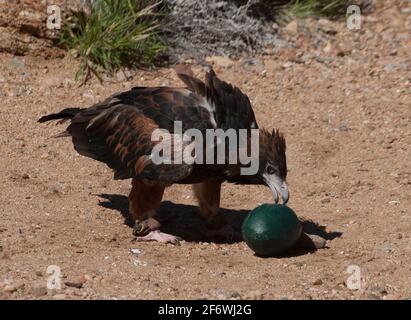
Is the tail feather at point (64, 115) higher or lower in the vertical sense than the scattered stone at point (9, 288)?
higher

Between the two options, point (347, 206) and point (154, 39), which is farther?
point (154, 39)

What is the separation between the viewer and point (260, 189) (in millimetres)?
8789

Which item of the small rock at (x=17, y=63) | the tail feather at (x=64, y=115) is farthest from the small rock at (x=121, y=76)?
the tail feather at (x=64, y=115)

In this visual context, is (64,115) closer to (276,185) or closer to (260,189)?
(260,189)

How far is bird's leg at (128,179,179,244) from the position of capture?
7.51 meters

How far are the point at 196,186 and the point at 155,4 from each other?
11.3 feet

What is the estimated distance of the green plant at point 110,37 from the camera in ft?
34.1

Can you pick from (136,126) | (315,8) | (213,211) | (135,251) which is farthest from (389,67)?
(135,251)

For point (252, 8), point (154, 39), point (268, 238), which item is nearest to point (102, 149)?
point (268, 238)

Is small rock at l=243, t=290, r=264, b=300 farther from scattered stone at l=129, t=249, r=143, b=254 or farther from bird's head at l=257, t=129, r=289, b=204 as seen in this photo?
scattered stone at l=129, t=249, r=143, b=254

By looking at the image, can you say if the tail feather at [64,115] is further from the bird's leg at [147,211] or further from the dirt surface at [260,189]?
the bird's leg at [147,211]

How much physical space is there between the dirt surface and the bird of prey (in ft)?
0.92

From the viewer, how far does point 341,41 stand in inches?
456
